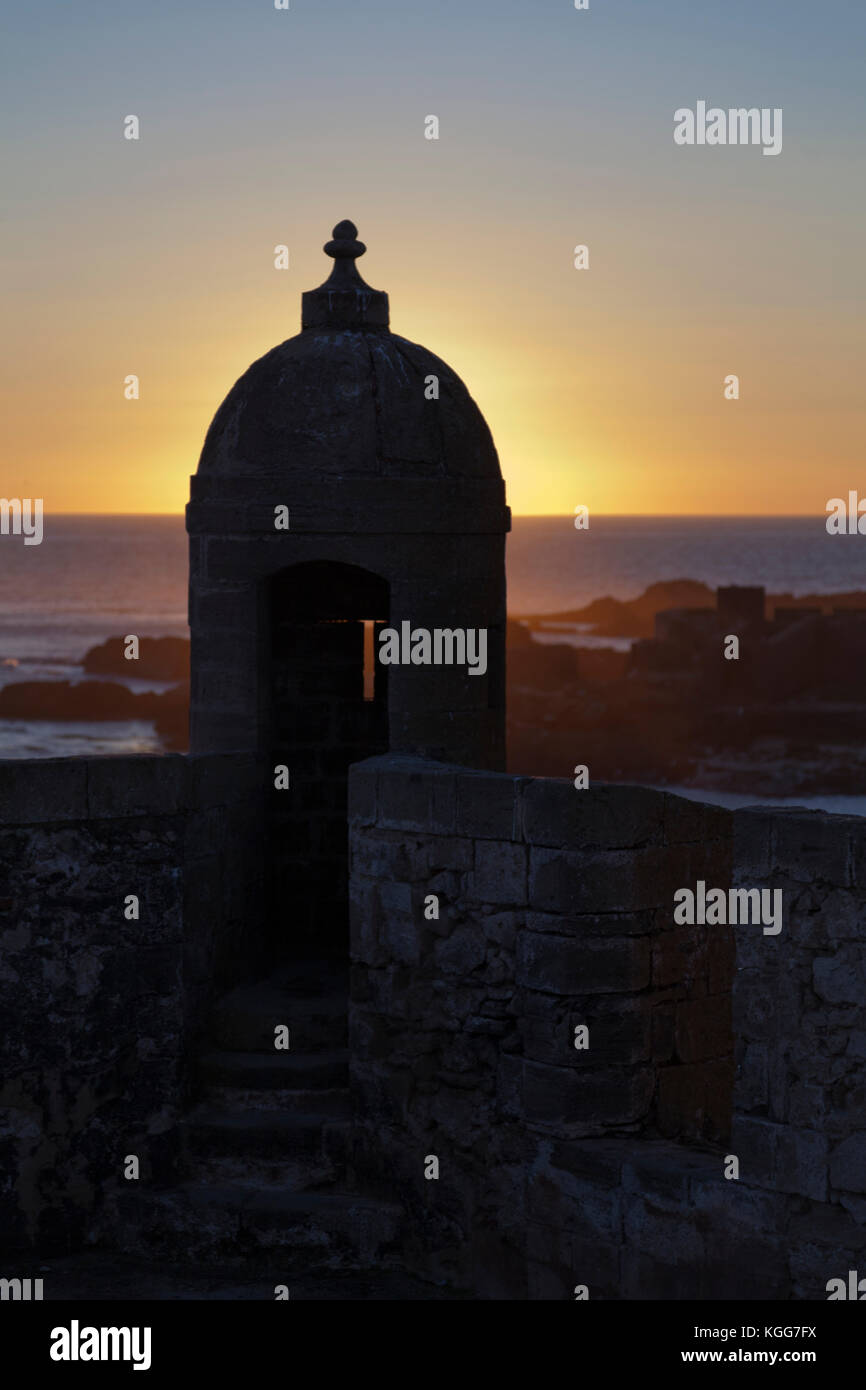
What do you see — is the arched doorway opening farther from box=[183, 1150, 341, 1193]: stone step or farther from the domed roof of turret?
box=[183, 1150, 341, 1193]: stone step

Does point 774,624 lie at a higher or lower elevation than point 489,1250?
higher

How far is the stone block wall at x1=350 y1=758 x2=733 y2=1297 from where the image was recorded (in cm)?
871

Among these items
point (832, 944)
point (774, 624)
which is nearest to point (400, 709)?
point (832, 944)

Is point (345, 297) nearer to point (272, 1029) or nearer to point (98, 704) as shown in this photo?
point (272, 1029)

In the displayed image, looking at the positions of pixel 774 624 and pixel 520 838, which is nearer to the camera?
pixel 520 838

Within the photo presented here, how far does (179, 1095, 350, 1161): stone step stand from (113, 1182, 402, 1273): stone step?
0.18 m

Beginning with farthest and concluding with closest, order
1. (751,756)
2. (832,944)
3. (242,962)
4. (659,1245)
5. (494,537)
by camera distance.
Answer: (751,756) → (494,537) → (242,962) → (659,1245) → (832,944)

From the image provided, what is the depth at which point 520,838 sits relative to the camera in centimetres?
884

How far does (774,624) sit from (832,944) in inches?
2202

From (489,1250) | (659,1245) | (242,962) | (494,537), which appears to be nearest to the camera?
(659,1245)

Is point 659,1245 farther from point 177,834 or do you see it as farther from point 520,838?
point 177,834

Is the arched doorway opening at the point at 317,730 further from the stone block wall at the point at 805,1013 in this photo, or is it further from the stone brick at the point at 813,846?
the stone brick at the point at 813,846

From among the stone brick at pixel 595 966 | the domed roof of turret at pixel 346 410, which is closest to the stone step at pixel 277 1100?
the stone brick at pixel 595 966

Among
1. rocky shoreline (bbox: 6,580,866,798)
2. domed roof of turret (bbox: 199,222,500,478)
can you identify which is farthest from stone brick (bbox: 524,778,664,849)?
rocky shoreline (bbox: 6,580,866,798)
